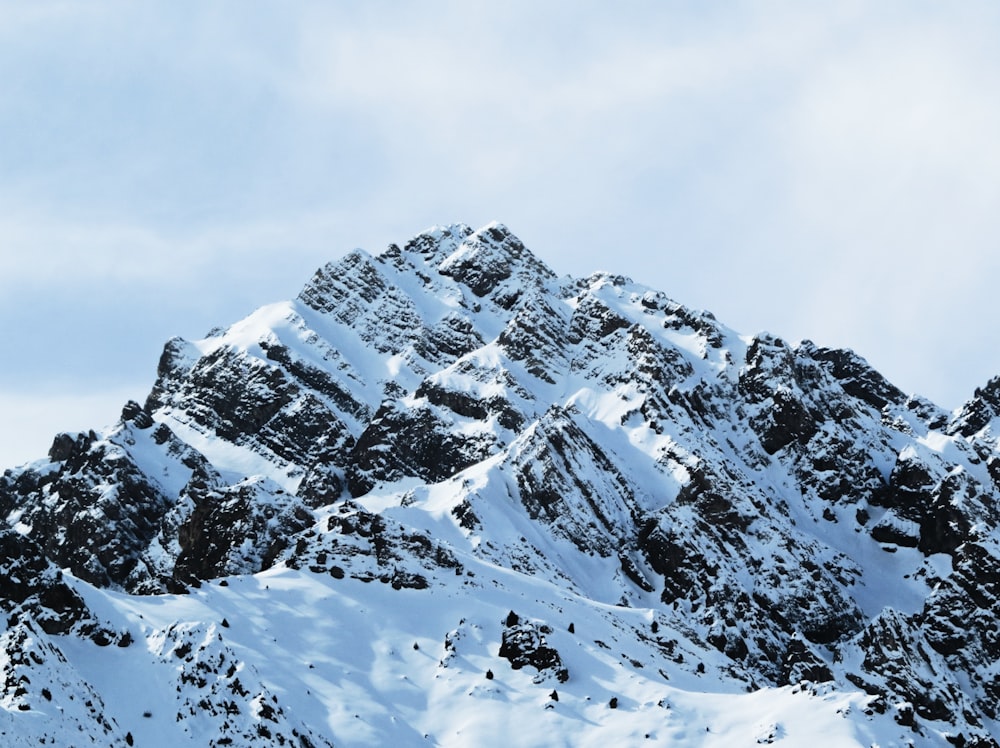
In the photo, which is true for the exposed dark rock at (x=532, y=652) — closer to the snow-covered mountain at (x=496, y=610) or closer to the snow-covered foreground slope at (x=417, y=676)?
the snow-covered mountain at (x=496, y=610)

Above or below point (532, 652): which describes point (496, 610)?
above

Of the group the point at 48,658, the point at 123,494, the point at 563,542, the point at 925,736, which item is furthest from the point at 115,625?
the point at 123,494

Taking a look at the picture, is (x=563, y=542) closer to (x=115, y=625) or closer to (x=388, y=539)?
(x=388, y=539)

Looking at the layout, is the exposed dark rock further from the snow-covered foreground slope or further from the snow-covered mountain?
the snow-covered foreground slope

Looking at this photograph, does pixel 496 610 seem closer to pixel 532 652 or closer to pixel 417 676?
pixel 532 652

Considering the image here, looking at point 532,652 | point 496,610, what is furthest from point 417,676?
point 496,610

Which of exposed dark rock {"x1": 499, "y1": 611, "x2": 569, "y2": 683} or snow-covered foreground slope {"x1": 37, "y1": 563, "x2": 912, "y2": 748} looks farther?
exposed dark rock {"x1": 499, "y1": 611, "x2": 569, "y2": 683}

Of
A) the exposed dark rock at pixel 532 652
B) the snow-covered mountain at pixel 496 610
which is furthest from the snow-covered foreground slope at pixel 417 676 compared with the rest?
the exposed dark rock at pixel 532 652

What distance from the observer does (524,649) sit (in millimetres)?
110125

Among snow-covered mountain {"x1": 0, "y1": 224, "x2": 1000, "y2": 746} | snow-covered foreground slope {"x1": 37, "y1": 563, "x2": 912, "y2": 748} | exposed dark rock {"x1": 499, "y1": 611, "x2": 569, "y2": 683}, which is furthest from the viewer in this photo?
exposed dark rock {"x1": 499, "y1": 611, "x2": 569, "y2": 683}

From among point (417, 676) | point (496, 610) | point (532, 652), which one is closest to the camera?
point (417, 676)

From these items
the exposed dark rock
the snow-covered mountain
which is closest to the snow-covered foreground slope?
the snow-covered mountain

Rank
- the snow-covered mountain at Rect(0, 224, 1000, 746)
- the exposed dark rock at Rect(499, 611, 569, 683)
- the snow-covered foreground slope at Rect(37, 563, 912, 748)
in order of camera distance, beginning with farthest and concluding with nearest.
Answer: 1. the exposed dark rock at Rect(499, 611, 569, 683)
2. the snow-covered mountain at Rect(0, 224, 1000, 746)
3. the snow-covered foreground slope at Rect(37, 563, 912, 748)

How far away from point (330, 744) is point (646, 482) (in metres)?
108
